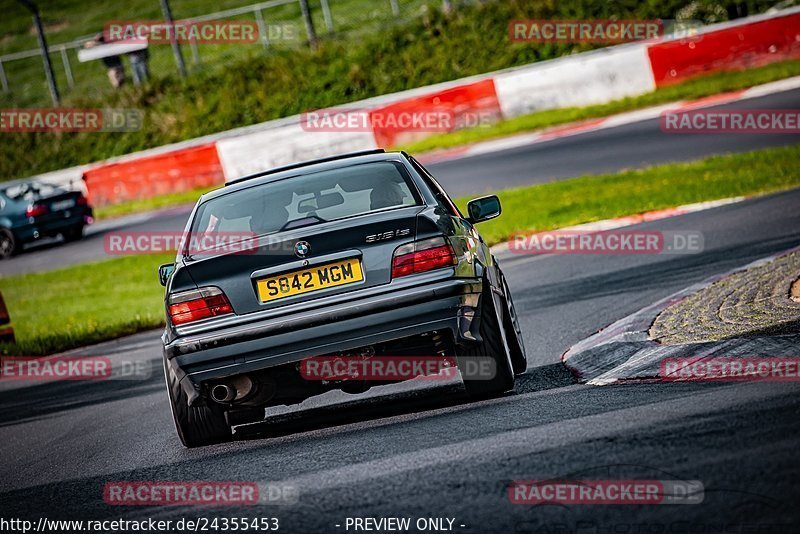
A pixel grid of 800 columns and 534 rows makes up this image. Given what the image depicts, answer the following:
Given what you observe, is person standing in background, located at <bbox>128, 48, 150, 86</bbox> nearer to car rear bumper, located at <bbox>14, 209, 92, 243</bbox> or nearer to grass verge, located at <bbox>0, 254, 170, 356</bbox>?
car rear bumper, located at <bbox>14, 209, 92, 243</bbox>

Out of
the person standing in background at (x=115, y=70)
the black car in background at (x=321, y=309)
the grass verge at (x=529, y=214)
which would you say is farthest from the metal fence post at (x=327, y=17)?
the black car in background at (x=321, y=309)

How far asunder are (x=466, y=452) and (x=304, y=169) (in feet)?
8.73

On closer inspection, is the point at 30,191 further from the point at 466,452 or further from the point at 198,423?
the point at 466,452

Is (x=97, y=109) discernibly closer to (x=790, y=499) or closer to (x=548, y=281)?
(x=548, y=281)

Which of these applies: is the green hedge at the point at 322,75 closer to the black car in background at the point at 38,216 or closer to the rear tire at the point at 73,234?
the rear tire at the point at 73,234

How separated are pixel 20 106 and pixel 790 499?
115 feet

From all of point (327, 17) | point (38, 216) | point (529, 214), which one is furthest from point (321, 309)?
point (327, 17)

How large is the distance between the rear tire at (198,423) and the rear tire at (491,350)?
1.38 metres

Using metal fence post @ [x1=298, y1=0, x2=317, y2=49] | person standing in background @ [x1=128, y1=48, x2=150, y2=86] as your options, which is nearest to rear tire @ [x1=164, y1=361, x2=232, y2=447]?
metal fence post @ [x1=298, y1=0, x2=317, y2=49]

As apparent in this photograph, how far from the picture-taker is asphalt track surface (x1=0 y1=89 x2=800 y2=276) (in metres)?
19.3

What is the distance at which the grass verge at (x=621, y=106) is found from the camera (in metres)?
23.1

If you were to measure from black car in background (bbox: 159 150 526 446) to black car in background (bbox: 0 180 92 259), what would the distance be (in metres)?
20.1

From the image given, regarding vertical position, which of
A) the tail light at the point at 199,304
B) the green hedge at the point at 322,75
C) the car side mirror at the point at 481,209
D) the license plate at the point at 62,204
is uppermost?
the tail light at the point at 199,304

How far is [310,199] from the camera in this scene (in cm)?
747
